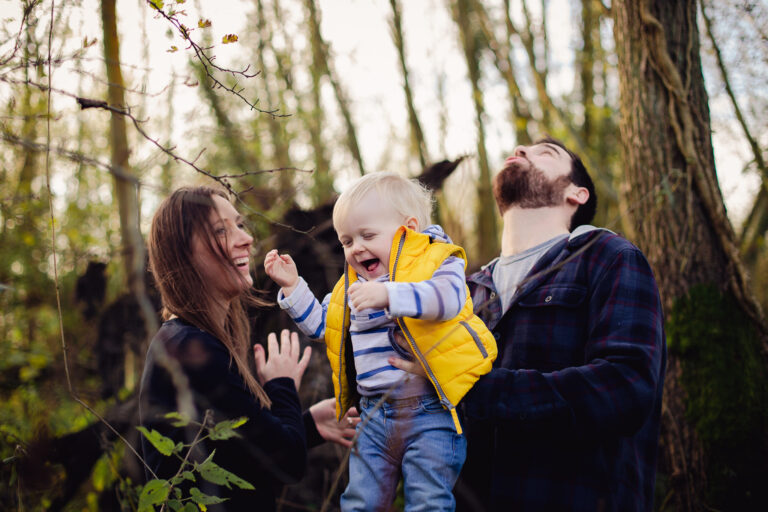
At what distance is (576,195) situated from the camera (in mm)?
2490

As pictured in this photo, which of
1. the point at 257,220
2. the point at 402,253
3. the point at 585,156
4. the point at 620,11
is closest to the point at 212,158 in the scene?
the point at 257,220

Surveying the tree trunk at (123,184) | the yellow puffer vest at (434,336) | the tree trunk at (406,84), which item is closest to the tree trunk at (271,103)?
the tree trunk at (406,84)

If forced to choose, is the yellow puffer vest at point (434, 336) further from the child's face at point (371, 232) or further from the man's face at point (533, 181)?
the man's face at point (533, 181)

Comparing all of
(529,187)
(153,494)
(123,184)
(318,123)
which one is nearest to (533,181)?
(529,187)

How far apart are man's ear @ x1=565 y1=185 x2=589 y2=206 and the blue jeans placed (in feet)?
3.85

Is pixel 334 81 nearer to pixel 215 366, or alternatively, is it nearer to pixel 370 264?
pixel 370 264

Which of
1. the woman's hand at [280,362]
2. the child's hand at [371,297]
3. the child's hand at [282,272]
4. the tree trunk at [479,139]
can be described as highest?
the tree trunk at [479,139]

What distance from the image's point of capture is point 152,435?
169 centimetres

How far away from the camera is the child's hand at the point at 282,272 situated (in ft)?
7.09

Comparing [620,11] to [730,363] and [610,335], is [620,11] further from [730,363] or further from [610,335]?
[610,335]

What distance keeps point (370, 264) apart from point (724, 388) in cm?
215

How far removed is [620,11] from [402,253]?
252 cm

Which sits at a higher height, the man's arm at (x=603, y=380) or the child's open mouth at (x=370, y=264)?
the child's open mouth at (x=370, y=264)

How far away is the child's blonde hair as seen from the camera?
2.11 meters
